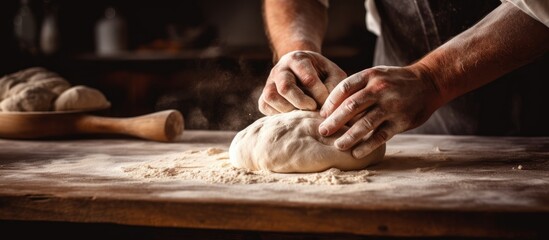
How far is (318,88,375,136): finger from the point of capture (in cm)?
139

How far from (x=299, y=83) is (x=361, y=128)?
0.28m

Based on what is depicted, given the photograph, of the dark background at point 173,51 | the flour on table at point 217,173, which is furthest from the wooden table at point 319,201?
the dark background at point 173,51

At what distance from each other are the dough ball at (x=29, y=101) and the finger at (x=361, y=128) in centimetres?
116

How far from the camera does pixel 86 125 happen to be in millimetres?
2018

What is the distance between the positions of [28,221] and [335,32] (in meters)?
4.61

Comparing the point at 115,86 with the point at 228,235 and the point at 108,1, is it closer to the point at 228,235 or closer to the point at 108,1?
the point at 108,1

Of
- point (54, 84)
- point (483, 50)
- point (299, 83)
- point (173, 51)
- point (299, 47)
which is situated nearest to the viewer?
point (483, 50)

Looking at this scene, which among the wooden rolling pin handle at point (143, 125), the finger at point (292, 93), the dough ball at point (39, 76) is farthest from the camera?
the dough ball at point (39, 76)

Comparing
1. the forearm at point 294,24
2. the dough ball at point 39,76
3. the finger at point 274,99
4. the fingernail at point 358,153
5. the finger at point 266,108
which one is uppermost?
the forearm at point 294,24

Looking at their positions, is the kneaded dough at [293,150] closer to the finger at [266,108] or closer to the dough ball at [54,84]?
the finger at [266,108]

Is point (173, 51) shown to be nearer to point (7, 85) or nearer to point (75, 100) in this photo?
point (7, 85)

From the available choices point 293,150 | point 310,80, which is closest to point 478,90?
point 310,80

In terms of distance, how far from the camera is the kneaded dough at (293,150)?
1.41 metres

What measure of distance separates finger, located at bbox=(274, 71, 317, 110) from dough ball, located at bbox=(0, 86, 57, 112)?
94 cm
